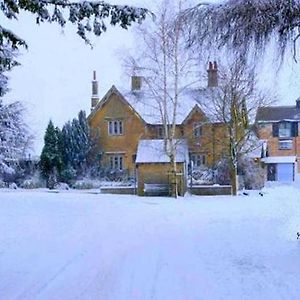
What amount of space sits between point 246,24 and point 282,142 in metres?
42.4

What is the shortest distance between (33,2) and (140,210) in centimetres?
1427

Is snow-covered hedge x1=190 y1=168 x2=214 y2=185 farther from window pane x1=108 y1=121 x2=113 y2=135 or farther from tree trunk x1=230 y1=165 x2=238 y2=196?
window pane x1=108 y1=121 x2=113 y2=135

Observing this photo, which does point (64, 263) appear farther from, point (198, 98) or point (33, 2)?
point (198, 98)

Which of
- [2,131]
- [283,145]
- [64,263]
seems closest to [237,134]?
[2,131]

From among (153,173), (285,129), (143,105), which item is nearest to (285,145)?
(285,129)

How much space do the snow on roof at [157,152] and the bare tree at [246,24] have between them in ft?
74.9

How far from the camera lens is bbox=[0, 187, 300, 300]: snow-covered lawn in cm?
768

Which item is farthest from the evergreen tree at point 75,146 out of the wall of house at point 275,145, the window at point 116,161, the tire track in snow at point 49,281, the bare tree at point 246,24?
the bare tree at point 246,24

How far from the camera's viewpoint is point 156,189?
108 feet

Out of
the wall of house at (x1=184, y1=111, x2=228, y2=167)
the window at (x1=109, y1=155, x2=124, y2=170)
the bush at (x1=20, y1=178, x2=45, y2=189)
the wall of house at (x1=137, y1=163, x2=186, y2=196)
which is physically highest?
the wall of house at (x1=184, y1=111, x2=228, y2=167)

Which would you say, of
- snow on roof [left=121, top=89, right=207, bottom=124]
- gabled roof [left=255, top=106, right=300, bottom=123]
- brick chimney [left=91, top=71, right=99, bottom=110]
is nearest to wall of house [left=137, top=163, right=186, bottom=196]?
snow on roof [left=121, top=89, right=207, bottom=124]

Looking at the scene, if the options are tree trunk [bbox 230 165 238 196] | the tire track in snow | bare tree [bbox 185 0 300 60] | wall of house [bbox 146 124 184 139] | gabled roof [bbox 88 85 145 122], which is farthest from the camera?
gabled roof [bbox 88 85 145 122]

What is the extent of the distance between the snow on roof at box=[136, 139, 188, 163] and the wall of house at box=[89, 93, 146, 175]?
25.7ft

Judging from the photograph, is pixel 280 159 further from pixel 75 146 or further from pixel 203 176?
pixel 75 146
